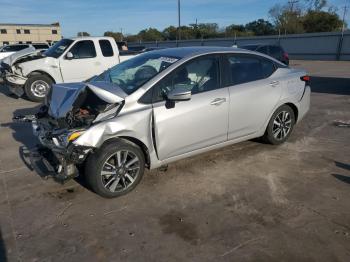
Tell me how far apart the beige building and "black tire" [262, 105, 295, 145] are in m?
68.6

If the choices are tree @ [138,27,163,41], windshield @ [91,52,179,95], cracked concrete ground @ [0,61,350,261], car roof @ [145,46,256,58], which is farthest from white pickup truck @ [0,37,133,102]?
tree @ [138,27,163,41]

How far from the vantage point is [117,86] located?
165 inches

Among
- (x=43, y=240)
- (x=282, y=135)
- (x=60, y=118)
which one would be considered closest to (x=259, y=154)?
(x=282, y=135)

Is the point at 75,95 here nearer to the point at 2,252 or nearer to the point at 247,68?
the point at 2,252

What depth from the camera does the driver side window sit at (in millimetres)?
4012

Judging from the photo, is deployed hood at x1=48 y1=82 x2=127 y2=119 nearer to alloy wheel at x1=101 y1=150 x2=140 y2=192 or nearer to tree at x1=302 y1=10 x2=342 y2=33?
alloy wheel at x1=101 y1=150 x2=140 y2=192

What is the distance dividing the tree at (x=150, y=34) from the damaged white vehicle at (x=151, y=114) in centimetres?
6603

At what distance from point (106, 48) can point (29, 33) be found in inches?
2681

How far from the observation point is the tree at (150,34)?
6906 centimetres

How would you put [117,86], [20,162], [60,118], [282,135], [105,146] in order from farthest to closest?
[282,135], [20,162], [117,86], [60,118], [105,146]

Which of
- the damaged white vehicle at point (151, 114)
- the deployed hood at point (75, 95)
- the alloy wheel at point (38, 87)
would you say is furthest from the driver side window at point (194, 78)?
the alloy wheel at point (38, 87)

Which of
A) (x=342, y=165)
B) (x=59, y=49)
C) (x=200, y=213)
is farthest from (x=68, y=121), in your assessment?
(x=59, y=49)

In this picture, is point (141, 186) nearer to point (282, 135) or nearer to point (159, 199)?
point (159, 199)

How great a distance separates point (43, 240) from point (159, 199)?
1.35 meters
